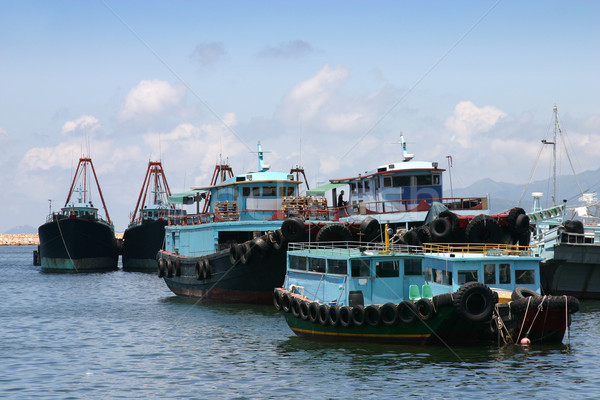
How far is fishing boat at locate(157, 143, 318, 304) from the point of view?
1446 inches

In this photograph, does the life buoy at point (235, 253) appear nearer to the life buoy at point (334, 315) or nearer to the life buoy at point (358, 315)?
the life buoy at point (334, 315)

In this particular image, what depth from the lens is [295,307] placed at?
90.2 ft

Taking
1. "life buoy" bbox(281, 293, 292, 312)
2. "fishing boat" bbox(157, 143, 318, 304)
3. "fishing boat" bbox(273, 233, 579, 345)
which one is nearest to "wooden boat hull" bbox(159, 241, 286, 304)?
"fishing boat" bbox(157, 143, 318, 304)

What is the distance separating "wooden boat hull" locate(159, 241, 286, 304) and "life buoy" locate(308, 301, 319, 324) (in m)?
9.36

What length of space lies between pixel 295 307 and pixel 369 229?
10.3 metres

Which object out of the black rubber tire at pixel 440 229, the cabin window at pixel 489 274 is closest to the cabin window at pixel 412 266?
the cabin window at pixel 489 274

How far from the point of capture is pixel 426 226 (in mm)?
35688

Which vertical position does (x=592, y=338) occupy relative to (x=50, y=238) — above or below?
below

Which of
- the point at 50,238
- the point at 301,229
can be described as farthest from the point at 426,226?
the point at 50,238

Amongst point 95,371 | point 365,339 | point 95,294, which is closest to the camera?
point 95,371

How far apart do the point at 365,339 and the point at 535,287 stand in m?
6.64

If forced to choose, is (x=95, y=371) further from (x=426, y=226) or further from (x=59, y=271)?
(x=59, y=271)

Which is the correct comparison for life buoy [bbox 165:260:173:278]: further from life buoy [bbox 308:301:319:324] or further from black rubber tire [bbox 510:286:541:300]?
black rubber tire [bbox 510:286:541:300]

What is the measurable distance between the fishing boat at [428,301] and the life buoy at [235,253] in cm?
876
